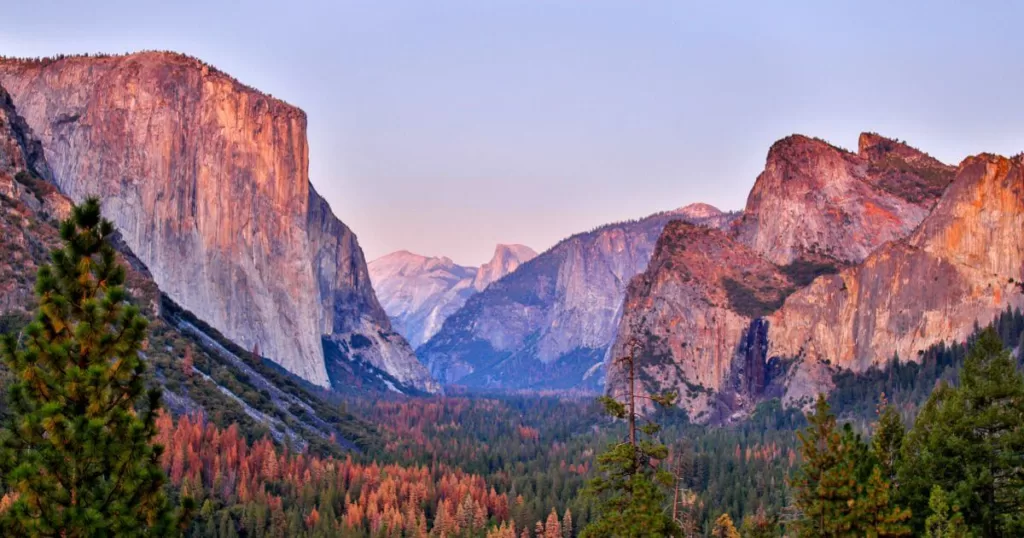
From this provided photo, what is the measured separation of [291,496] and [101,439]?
93108mm

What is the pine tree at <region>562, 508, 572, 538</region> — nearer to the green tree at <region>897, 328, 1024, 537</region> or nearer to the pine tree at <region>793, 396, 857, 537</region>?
the pine tree at <region>793, 396, 857, 537</region>

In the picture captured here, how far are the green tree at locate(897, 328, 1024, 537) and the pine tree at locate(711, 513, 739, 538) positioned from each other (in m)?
30.0

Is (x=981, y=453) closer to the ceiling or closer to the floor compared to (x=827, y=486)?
closer to the ceiling

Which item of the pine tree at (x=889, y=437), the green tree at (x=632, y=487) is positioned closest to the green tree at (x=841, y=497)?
the green tree at (x=632, y=487)

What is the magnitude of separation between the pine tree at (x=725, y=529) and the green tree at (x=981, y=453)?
29980 millimetres

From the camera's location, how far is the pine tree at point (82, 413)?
23953 mm

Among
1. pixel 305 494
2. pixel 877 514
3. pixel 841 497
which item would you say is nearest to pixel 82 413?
pixel 841 497

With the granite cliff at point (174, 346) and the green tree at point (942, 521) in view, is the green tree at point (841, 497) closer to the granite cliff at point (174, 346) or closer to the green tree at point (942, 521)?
the green tree at point (942, 521)

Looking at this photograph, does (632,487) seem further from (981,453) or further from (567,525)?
(567,525)

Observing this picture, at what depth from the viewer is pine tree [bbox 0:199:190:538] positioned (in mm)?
23953

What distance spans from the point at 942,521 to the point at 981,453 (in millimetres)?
3869

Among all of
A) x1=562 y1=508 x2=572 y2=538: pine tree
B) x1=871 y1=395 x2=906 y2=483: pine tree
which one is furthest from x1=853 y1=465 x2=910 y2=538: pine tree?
x1=562 y1=508 x2=572 y2=538: pine tree

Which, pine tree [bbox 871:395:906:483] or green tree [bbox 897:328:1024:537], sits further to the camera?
pine tree [bbox 871:395:906:483]

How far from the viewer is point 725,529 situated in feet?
261
